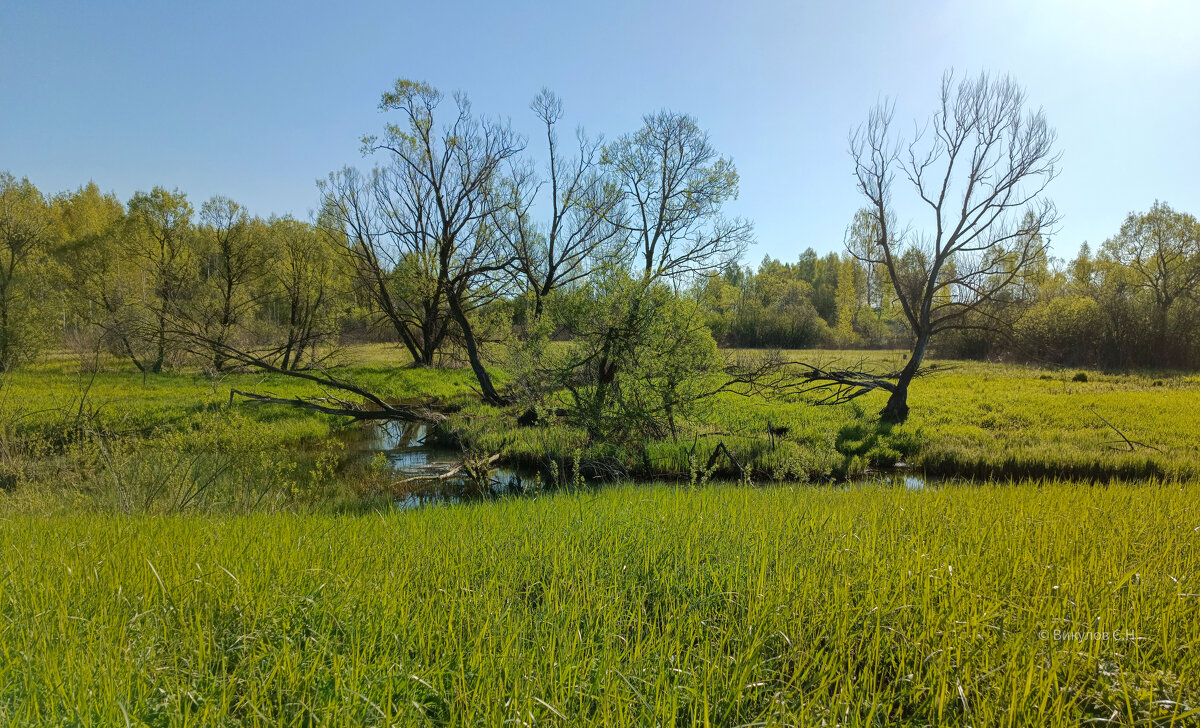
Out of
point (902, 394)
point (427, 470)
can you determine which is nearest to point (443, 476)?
point (427, 470)

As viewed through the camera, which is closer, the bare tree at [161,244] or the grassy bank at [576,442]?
the grassy bank at [576,442]

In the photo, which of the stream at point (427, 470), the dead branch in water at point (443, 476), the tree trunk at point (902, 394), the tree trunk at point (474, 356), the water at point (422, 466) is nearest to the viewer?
the stream at point (427, 470)

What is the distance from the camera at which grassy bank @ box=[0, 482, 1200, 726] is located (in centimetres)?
212

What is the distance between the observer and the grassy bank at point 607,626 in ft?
6.94

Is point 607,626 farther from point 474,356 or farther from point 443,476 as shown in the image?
point 474,356

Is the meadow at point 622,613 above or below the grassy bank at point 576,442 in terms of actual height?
above

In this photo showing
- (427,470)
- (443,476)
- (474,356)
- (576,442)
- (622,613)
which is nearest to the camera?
(622,613)

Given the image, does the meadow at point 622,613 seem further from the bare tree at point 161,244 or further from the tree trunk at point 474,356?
the bare tree at point 161,244

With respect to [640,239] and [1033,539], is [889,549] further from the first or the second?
[640,239]

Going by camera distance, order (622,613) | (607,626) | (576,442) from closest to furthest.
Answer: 1. (607,626)
2. (622,613)
3. (576,442)

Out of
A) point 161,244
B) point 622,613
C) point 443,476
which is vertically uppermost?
point 161,244

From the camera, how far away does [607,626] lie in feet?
8.96

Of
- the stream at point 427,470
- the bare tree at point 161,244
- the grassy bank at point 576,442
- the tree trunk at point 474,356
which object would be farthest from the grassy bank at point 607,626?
the bare tree at point 161,244

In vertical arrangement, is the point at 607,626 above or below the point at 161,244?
below
